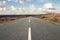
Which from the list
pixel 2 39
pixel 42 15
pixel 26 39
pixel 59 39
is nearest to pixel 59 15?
pixel 42 15

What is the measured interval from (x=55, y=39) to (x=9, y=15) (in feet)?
9.66

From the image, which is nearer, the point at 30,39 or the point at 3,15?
the point at 30,39

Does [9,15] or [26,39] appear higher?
[9,15]

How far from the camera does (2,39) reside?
29.5 feet

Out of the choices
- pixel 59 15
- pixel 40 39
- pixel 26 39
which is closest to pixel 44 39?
pixel 40 39

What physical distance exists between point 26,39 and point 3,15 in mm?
2186

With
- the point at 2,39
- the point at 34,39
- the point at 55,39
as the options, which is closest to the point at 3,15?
the point at 2,39

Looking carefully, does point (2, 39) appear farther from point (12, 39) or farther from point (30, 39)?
point (30, 39)

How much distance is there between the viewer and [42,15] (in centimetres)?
1087

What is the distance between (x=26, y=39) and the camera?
8.80m

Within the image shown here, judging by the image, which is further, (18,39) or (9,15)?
(9,15)

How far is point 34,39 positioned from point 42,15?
2.36 metres

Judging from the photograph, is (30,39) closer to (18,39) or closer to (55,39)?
(18,39)

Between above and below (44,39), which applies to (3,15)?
above
